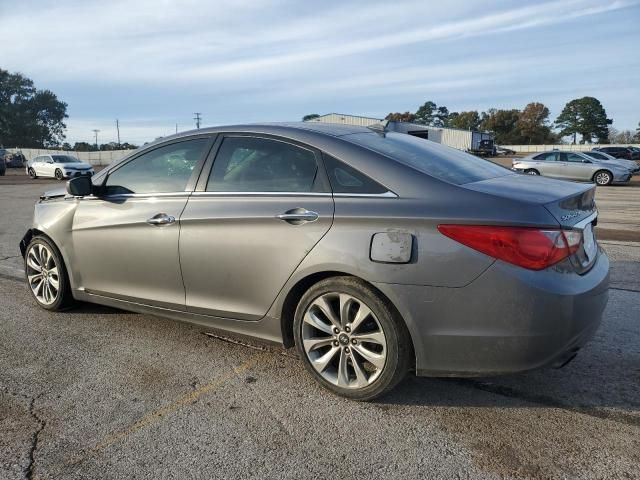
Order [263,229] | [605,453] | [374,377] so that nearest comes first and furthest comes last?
[605,453] → [374,377] → [263,229]

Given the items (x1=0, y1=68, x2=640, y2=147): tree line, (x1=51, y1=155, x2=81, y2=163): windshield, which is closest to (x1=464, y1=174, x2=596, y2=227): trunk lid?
(x1=51, y1=155, x2=81, y2=163): windshield

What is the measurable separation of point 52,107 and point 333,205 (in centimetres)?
11136

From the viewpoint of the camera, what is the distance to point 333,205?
9.73 feet

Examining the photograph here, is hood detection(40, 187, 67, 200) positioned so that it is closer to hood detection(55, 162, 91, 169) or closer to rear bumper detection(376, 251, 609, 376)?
rear bumper detection(376, 251, 609, 376)

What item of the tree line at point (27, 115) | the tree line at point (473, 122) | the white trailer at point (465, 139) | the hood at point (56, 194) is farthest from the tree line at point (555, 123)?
the hood at point (56, 194)

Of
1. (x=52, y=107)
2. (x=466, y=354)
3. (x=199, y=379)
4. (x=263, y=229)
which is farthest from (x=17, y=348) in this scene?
(x=52, y=107)

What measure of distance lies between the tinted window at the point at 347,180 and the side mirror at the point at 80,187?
6.89ft

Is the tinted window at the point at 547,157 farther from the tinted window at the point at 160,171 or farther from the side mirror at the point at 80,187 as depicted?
the side mirror at the point at 80,187

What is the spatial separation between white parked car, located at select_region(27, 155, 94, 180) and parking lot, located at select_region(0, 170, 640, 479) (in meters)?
27.5

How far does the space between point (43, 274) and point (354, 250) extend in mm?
3258

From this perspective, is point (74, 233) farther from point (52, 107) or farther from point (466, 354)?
point (52, 107)

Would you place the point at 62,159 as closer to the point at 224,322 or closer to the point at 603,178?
the point at 603,178

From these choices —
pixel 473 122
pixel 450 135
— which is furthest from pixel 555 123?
pixel 450 135

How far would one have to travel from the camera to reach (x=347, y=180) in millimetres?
3018
